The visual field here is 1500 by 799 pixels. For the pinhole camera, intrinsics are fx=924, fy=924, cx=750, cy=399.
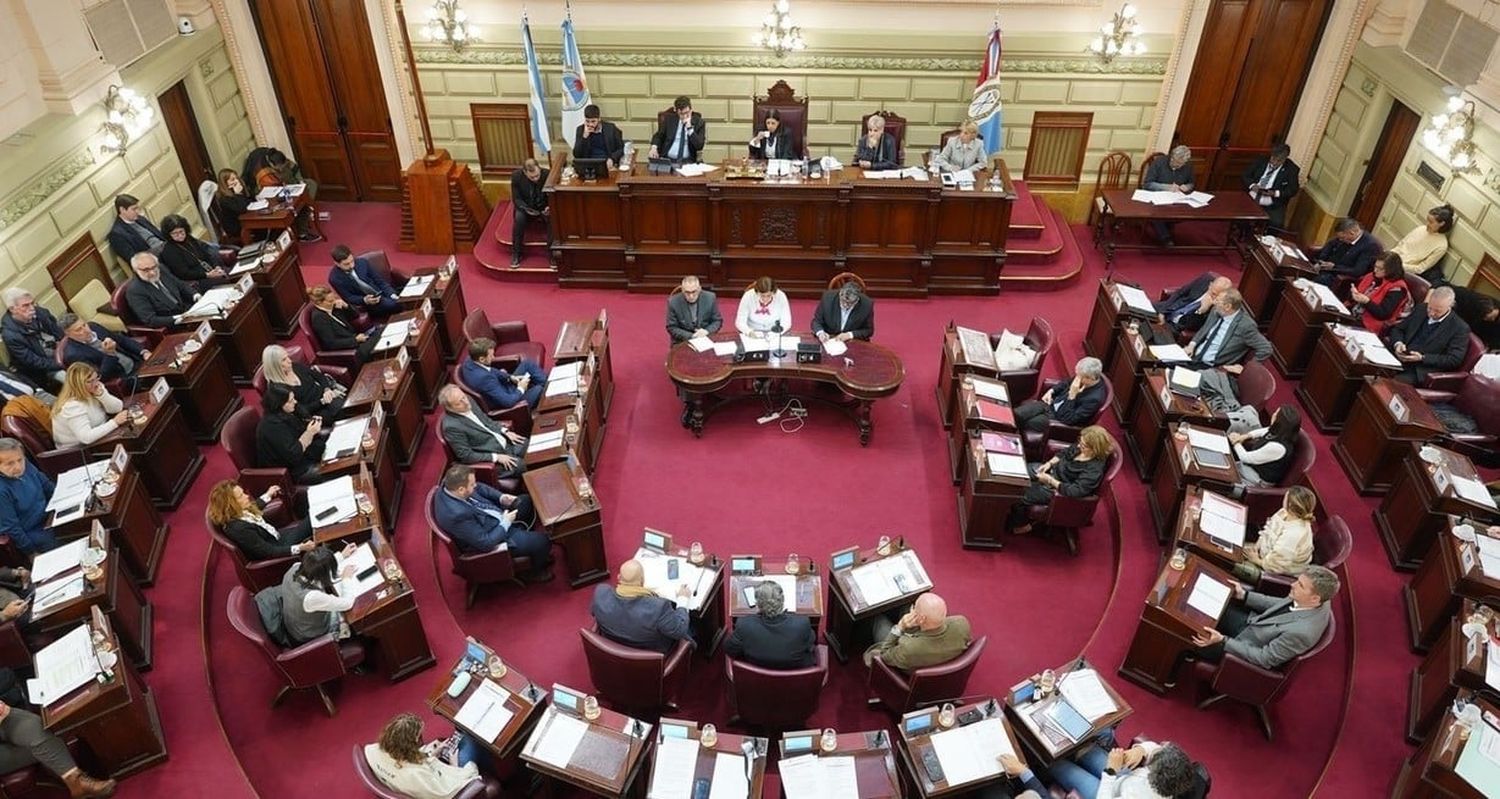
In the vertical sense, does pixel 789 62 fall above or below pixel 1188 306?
above

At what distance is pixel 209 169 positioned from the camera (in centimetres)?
1128

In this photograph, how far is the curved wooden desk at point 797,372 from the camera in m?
8.14

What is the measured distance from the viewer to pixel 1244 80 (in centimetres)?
1130

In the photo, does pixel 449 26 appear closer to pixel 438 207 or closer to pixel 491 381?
pixel 438 207

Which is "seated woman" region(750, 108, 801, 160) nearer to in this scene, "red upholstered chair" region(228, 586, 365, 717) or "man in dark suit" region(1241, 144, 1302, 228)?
"man in dark suit" region(1241, 144, 1302, 228)

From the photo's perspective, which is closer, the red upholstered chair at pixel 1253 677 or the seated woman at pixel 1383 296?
the red upholstered chair at pixel 1253 677

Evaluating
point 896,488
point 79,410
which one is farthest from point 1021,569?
point 79,410

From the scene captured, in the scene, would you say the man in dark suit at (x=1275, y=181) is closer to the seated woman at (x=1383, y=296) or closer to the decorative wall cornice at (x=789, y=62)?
the decorative wall cornice at (x=789, y=62)

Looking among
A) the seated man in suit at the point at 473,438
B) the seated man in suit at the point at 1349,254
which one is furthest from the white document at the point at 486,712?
the seated man in suit at the point at 1349,254

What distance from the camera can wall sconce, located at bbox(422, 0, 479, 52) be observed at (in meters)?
10.9

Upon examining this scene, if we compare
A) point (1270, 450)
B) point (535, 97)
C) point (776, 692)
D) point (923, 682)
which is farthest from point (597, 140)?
point (1270, 450)

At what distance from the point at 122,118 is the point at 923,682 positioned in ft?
31.4

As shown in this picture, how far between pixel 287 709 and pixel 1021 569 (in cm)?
Answer: 535

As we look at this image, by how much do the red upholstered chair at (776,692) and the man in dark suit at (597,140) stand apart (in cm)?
656
